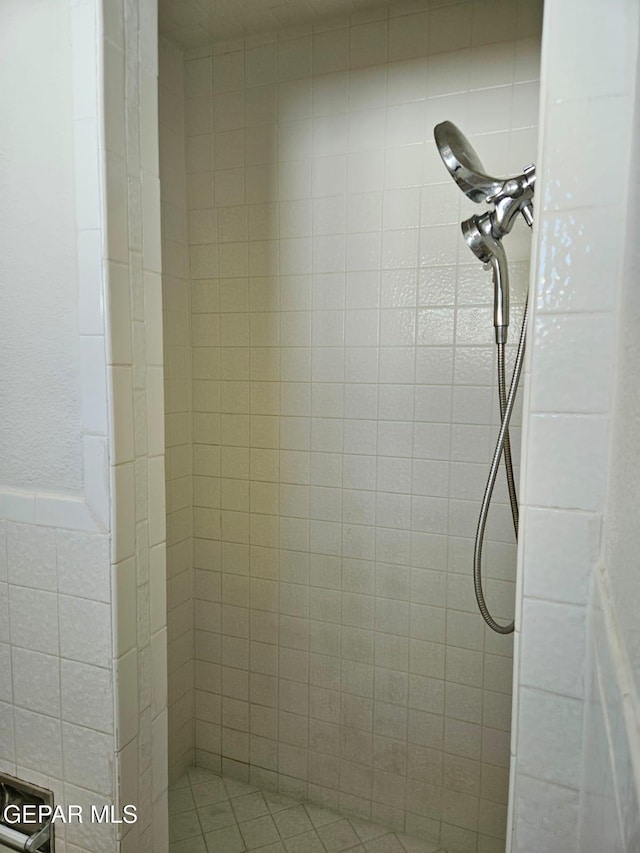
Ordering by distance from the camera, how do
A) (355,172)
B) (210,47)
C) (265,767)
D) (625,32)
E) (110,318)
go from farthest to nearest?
(265,767)
(210,47)
(355,172)
(110,318)
(625,32)

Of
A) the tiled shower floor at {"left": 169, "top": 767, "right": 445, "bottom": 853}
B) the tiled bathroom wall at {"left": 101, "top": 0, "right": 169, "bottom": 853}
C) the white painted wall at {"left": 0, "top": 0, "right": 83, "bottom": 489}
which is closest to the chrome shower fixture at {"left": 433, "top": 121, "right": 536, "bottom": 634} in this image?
the tiled bathroom wall at {"left": 101, "top": 0, "right": 169, "bottom": 853}

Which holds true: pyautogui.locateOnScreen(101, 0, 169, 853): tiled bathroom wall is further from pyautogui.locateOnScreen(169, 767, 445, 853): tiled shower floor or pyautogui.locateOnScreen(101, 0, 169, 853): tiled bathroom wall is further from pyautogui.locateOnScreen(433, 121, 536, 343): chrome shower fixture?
pyautogui.locateOnScreen(169, 767, 445, 853): tiled shower floor

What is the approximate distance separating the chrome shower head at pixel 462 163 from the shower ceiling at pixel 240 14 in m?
0.72

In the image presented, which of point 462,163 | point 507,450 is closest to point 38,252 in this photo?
point 462,163

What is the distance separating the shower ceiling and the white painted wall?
813mm

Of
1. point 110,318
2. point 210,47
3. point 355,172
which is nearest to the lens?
point 110,318

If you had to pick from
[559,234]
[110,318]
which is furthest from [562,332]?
[110,318]

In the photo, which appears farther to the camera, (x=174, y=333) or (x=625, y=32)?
(x=174, y=333)

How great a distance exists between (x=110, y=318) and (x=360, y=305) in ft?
3.00

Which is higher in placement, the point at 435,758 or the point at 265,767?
the point at 435,758

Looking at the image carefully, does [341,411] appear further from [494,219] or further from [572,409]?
[572,409]

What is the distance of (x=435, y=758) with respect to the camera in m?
1.69

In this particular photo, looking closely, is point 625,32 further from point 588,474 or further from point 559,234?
point 588,474

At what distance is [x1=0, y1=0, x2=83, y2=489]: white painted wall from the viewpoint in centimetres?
94
